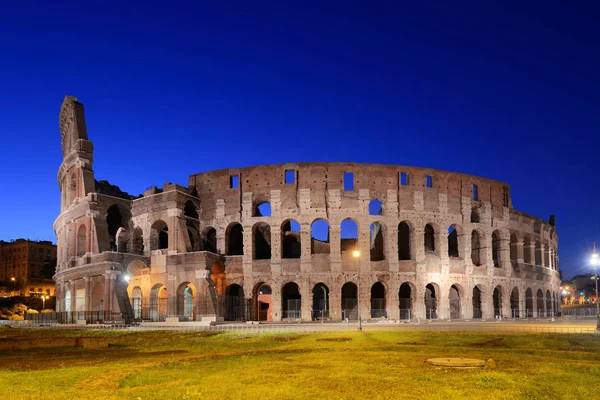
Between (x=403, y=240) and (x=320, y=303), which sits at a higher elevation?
(x=403, y=240)

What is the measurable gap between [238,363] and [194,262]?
2751 centimetres

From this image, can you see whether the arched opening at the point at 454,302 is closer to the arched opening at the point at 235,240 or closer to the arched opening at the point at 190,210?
the arched opening at the point at 235,240

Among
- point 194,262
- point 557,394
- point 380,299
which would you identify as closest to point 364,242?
point 380,299

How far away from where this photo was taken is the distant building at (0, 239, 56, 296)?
367ft

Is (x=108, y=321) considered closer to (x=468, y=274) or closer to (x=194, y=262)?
(x=194, y=262)

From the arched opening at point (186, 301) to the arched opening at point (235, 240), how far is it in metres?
4.27

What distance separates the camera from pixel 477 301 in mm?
52312

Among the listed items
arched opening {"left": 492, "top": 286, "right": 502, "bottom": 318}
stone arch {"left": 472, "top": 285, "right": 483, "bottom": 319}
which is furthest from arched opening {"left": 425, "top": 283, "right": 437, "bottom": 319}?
arched opening {"left": 492, "top": 286, "right": 502, "bottom": 318}

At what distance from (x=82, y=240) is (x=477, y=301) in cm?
3395

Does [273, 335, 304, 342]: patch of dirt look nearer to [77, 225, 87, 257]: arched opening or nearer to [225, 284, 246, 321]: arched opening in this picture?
[225, 284, 246, 321]: arched opening

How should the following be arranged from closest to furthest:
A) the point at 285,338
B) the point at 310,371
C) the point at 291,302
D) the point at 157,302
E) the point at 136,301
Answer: the point at 310,371, the point at 285,338, the point at 157,302, the point at 291,302, the point at 136,301

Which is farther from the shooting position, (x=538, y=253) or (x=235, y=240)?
(x=538, y=253)

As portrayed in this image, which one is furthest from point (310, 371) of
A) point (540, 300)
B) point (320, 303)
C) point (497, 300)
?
point (540, 300)

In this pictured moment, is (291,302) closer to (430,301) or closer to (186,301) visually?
(186,301)
